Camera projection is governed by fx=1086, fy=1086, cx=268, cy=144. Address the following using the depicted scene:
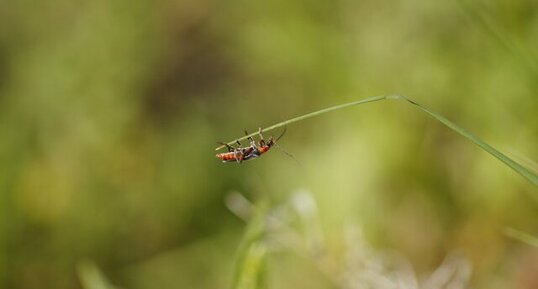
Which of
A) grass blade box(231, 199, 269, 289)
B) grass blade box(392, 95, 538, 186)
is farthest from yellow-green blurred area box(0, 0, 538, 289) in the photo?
grass blade box(392, 95, 538, 186)

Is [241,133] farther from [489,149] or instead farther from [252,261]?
[489,149]

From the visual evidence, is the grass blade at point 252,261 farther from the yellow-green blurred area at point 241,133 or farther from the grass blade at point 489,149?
the yellow-green blurred area at point 241,133

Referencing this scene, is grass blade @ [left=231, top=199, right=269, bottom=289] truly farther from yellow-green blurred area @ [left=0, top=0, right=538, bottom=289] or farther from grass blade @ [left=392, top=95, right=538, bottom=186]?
yellow-green blurred area @ [left=0, top=0, right=538, bottom=289]

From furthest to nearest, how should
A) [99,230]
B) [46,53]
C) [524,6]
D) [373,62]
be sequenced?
[46,53] < [99,230] < [373,62] < [524,6]

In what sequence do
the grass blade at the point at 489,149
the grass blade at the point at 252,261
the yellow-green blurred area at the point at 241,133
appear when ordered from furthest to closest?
the yellow-green blurred area at the point at 241,133
the grass blade at the point at 252,261
the grass blade at the point at 489,149

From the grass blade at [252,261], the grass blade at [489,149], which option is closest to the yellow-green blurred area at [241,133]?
the grass blade at [252,261]

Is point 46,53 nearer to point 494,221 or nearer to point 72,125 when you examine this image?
point 72,125

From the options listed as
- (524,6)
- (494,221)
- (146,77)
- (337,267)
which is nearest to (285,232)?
(337,267)

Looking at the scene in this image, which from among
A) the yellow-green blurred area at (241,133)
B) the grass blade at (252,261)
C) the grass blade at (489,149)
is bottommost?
the yellow-green blurred area at (241,133)

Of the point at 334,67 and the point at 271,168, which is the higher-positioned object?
the point at 334,67
